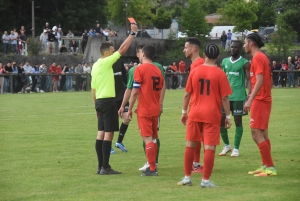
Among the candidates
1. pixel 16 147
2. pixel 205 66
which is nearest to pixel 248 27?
pixel 16 147

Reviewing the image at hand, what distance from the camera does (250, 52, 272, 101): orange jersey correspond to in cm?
1145

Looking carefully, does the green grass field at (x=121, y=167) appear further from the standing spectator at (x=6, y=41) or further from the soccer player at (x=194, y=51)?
the standing spectator at (x=6, y=41)

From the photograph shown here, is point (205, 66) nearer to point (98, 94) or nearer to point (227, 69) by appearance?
point (98, 94)

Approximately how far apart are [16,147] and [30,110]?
39.3 ft

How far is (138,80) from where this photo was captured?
464 inches

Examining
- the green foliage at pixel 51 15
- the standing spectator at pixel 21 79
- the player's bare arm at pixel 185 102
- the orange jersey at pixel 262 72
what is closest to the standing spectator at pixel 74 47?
the standing spectator at pixel 21 79

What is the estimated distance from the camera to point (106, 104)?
12.1 meters

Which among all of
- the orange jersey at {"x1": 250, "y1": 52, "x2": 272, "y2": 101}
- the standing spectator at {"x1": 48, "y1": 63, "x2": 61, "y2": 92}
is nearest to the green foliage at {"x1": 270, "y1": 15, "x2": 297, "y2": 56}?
the standing spectator at {"x1": 48, "y1": 63, "x2": 61, "y2": 92}

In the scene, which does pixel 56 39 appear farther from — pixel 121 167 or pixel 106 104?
pixel 106 104

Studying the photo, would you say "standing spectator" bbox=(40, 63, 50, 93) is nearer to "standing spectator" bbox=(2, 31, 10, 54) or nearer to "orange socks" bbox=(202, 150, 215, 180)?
"standing spectator" bbox=(2, 31, 10, 54)

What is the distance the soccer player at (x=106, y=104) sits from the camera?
1212cm

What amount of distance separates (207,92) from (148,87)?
5.60 ft

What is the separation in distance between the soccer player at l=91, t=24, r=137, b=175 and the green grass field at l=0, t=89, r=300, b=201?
336 millimetres

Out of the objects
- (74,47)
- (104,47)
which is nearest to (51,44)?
(74,47)
